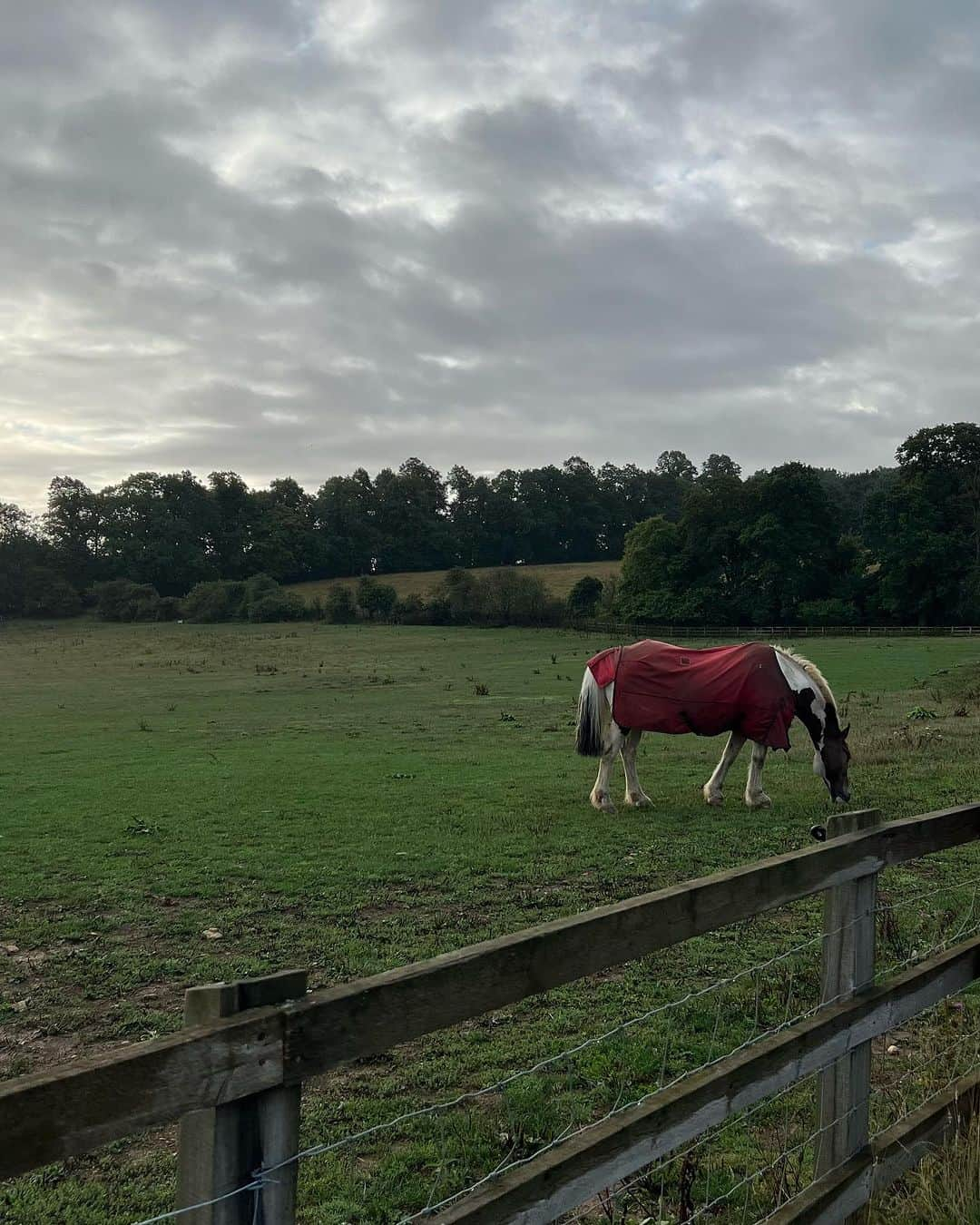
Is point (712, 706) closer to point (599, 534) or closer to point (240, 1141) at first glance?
point (240, 1141)

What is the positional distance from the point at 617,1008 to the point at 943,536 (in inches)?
2690

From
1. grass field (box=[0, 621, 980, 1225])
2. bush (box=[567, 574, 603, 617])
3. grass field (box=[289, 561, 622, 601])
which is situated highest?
grass field (box=[289, 561, 622, 601])

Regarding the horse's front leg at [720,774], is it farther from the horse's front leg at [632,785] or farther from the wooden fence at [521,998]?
the wooden fence at [521,998]

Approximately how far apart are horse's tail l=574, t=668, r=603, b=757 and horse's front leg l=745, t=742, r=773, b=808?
2.06 m

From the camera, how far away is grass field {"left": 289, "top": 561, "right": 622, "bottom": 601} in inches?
3826

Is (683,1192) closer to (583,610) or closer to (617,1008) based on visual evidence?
(617,1008)

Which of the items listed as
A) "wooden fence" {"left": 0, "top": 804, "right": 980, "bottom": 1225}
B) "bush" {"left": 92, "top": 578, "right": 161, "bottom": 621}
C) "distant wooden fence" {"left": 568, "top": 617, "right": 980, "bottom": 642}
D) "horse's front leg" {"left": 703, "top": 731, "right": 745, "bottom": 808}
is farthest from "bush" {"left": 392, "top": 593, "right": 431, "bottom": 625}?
"wooden fence" {"left": 0, "top": 804, "right": 980, "bottom": 1225}

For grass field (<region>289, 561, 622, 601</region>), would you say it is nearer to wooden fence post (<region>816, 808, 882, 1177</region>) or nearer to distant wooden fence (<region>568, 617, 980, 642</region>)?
distant wooden fence (<region>568, 617, 980, 642</region>)

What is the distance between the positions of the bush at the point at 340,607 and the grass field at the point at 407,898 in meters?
56.2

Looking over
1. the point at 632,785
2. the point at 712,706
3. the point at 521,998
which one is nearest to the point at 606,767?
the point at 632,785

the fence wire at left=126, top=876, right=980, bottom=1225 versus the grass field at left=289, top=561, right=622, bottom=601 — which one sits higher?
the grass field at left=289, top=561, right=622, bottom=601

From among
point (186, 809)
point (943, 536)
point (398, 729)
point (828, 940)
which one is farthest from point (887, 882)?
point (943, 536)

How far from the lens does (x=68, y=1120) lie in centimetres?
174

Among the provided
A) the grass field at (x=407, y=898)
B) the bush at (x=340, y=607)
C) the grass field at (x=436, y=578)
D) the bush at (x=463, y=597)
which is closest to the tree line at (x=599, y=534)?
the grass field at (x=436, y=578)
